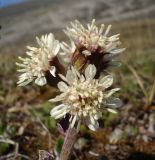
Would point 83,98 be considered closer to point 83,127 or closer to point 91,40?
point 91,40

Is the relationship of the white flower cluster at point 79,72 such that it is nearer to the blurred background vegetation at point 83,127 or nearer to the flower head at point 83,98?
the flower head at point 83,98

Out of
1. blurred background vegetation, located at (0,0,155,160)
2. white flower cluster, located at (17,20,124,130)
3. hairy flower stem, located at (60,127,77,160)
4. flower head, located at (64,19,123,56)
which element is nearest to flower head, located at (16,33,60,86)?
white flower cluster, located at (17,20,124,130)

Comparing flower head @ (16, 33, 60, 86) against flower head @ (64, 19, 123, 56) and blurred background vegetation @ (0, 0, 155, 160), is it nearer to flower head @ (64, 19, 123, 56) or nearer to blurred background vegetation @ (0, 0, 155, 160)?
flower head @ (64, 19, 123, 56)

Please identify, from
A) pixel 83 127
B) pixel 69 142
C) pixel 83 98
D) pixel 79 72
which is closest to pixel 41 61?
pixel 79 72

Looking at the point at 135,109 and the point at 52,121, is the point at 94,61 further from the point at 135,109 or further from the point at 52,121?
the point at 135,109

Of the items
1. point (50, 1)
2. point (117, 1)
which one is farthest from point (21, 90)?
point (50, 1)

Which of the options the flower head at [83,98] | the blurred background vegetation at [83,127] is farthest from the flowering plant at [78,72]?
the blurred background vegetation at [83,127]

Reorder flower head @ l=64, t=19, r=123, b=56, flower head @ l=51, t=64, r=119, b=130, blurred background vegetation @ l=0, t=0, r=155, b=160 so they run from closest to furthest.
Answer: flower head @ l=51, t=64, r=119, b=130
flower head @ l=64, t=19, r=123, b=56
blurred background vegetation @ l=0, t=0, r=155, b=160
